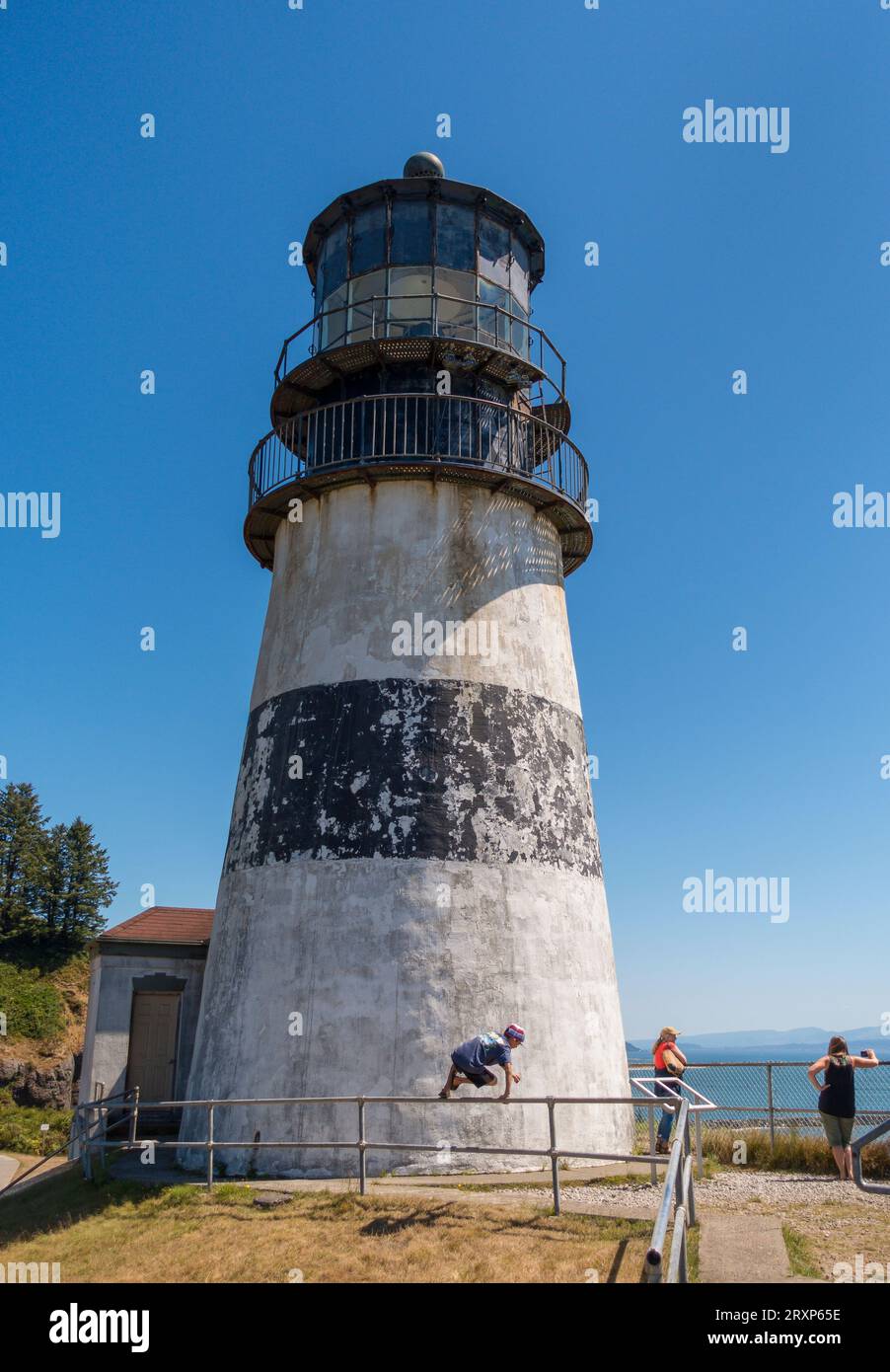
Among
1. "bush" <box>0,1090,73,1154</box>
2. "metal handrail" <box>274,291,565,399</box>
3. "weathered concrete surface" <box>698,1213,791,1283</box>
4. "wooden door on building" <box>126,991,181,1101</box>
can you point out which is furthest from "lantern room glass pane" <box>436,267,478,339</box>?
"bush" <box>0,1090,73,1154</box>

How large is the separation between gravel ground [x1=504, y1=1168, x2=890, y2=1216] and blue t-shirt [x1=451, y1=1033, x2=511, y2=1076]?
136cm

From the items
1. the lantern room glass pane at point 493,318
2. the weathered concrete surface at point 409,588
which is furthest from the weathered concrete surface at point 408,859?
the lantern room glass pane at point 493,318

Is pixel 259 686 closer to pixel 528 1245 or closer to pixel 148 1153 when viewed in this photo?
pixel 148 1153

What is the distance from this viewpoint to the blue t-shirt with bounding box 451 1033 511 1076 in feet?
37.6

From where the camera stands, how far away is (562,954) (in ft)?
46.8

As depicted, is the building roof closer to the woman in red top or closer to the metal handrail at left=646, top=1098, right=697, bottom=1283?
the woman in red top

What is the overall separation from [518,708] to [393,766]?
2135 mm

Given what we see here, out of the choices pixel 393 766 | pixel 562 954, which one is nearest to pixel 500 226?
pixel 393 766

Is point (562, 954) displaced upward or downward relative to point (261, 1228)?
upward

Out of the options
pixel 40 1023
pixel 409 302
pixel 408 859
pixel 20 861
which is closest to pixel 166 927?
pixel 408 859

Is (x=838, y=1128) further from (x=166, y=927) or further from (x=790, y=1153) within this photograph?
(x=166, y=927)

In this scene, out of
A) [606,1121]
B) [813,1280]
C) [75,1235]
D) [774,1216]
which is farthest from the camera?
[606,1121]

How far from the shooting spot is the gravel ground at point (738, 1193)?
10.5 metres

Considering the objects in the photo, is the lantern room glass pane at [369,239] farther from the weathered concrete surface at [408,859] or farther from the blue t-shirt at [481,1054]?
the blue t-shirt at [481,1054]
